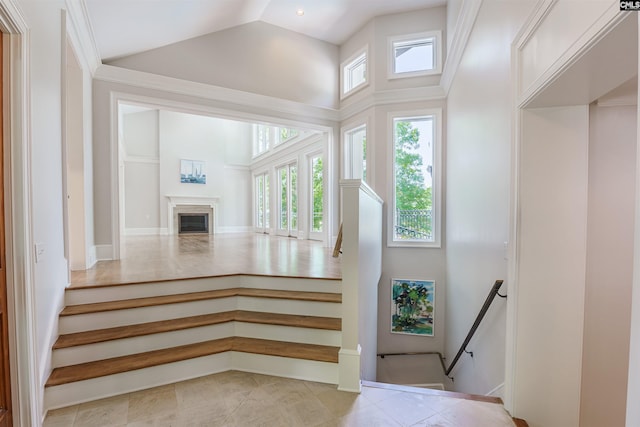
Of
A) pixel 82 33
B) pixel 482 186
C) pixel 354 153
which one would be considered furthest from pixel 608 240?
pixel 82 33

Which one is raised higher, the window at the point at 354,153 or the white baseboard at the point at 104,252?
the window at the point at 354,153

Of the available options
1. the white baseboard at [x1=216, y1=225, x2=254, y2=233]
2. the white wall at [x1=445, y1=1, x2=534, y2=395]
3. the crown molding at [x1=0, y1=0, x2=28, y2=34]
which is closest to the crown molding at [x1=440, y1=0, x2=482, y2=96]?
the white wall at [x1=445, y1=1, x2=534, y2=395]

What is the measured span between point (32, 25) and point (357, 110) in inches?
186

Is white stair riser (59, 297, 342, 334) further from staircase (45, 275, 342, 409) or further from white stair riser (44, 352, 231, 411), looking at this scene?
white stair riser (44, 352, 231, 411)

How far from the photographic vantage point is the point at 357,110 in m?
5.76

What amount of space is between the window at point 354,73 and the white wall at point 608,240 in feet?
14.2

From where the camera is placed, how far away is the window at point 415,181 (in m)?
5.02

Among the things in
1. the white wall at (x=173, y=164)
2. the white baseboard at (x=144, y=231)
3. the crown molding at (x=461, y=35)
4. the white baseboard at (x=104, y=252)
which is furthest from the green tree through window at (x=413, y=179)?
the white baseboard at (x=144, y=231)

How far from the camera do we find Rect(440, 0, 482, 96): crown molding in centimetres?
303

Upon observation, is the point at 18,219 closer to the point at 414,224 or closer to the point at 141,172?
the point at 414,224

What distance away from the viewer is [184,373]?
2322 mm

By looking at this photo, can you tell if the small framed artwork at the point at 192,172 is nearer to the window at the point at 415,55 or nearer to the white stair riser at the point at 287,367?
the window at the point at 415,55

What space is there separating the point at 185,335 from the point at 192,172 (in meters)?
8.73

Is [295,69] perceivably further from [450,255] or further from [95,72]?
[450,255]
